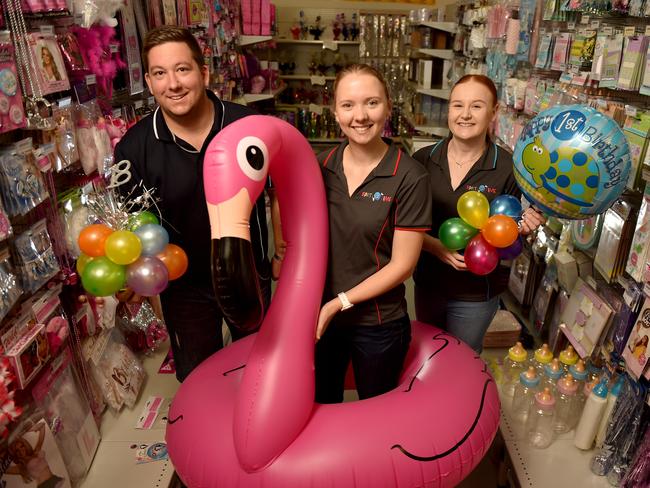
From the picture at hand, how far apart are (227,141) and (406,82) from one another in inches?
217

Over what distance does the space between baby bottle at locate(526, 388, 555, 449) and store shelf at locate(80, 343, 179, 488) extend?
4.55ft

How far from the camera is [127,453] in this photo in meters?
1.99

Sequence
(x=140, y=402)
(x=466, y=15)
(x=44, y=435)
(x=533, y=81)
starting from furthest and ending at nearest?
(x=466, y=15) → (x=533, y=81) → (x=140, y=402) → (x=44, y=435)

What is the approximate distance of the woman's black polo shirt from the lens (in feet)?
5.70

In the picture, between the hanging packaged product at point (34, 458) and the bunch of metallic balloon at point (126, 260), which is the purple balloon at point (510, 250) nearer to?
the bunch of metallic balloon at point (126, 260)

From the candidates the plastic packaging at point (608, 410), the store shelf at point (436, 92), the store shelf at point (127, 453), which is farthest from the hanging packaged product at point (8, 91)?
the store shelf at point (436, 92)

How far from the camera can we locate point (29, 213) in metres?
1.69

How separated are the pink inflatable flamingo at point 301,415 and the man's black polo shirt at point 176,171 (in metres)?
0.33

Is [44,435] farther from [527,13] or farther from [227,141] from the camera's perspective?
[527,13]

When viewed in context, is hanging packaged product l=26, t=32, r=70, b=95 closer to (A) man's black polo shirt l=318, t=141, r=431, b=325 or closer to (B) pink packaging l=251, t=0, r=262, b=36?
(A) man's black polo shirt l=318, t=141, r=431, b=325

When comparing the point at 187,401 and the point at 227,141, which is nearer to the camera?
the point at 227,141

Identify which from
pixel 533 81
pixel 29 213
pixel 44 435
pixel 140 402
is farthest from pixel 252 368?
pixel 533 81

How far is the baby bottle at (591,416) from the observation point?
1936 mm

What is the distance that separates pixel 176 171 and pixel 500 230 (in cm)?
99
